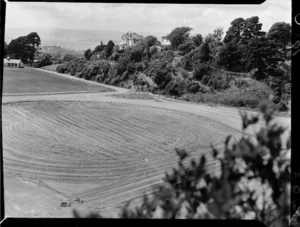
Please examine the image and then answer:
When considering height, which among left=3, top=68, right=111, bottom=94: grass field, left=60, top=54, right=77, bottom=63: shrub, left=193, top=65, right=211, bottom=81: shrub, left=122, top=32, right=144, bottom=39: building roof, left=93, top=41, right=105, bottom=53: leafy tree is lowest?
left=3, top=68, right=111, bottom=94: grass field

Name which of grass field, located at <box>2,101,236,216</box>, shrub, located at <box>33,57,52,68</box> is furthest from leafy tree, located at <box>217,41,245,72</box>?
shrub, located at <box>33,57,52,68</box>

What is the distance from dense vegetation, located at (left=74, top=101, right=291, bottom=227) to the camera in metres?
2.28

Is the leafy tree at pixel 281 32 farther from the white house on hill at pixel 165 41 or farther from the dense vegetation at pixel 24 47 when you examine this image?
the dense vegetation at pixel 24 47

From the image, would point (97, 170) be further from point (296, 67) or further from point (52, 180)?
point (296, 67)

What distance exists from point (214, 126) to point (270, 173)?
570mm

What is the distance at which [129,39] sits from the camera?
2816 millimetres

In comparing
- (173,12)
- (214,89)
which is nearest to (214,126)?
(214,89)

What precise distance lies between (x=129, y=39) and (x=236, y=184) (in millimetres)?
1310

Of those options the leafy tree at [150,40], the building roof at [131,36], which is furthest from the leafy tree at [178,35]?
the building roof at [131,36]

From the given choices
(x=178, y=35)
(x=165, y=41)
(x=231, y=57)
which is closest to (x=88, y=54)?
(x=165, y=41)

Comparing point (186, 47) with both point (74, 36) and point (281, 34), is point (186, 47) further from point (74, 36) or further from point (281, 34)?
point (74, 36)

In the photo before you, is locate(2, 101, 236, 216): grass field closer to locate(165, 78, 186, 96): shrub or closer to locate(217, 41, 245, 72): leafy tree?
locate(165, 78, 186, 96): shrub

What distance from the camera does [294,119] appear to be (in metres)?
2.56

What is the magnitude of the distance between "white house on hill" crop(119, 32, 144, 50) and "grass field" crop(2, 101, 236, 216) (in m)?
0.48
